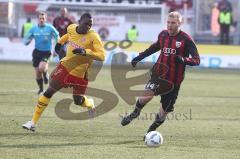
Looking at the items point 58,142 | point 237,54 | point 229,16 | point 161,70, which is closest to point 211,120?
point 161,70

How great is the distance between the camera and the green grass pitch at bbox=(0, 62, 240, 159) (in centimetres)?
948

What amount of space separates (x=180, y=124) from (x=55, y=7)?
25210 millimetres

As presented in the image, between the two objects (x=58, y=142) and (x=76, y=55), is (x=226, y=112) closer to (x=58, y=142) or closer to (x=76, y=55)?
(x=76, y=55)

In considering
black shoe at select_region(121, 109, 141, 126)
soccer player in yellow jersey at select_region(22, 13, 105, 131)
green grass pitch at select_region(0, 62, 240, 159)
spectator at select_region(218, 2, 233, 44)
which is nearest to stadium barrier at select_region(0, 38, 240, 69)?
spectator at select_region(218, 2, 233, 44)

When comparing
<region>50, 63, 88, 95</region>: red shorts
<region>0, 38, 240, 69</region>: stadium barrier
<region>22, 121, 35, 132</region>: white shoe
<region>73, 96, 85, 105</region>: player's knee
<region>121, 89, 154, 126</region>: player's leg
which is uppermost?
<region>50, 63, 88, 95</region>: red shorts

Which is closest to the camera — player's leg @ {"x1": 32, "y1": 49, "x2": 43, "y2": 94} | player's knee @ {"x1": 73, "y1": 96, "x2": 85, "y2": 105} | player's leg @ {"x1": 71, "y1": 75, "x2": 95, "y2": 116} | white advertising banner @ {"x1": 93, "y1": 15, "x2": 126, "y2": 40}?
player's leg @ {"x1": 71, "y1": 75, "x2": 95, "y2": 116}

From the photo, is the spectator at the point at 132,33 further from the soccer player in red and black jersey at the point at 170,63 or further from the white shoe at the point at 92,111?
the soccer player in red and black jersey at the point at 170,63

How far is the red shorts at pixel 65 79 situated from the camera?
11375mm

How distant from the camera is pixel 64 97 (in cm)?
1741

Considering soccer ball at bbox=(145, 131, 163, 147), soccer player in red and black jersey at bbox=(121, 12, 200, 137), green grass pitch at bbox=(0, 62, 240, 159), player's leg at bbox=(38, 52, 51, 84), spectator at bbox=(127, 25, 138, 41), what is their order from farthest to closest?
spectator at bbox=(127, 25, 138, 41) < player's leg at bbox=(38, 52, 51, 84) < soccer player in red and black jersey at bbox=(121, 12, 200, 137) < soccer ball at bbox=(145, 131, 163, 147) < green grass pitch at bbox=(0, 62, 240, 159)

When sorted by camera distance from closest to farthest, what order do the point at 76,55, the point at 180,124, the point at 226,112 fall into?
the point at 76,55 < the point at 180,124 < the point at 226,112

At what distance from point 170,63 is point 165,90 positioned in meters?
0.46

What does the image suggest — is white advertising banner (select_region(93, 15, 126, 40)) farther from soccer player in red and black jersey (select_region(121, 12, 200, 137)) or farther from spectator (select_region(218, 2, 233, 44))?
soccer player in red and black jersey (select_region(121, 12, 200, 137))

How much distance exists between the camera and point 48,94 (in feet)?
36.9
